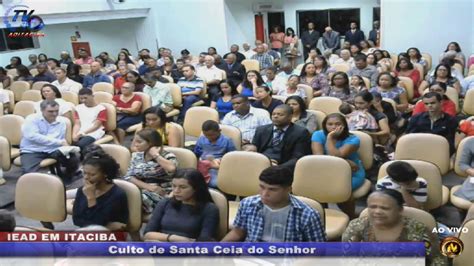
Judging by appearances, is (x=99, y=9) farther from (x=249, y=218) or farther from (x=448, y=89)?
(x=249, y=218)

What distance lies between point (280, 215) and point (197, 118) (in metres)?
2.68

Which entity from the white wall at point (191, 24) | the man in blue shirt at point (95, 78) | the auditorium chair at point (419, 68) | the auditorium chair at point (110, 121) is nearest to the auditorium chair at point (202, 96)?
the auditorium chair at point (110, 121)

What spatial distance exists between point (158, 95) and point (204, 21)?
569 cm

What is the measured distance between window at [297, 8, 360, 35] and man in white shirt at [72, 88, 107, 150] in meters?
7.77

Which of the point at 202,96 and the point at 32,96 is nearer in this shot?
the point at 32,96

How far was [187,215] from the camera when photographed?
2.73 m

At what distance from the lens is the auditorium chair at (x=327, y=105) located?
5098mm

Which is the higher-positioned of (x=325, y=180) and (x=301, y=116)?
(x=301, y=116)

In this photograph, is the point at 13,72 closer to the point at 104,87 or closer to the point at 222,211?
the point at 104,87

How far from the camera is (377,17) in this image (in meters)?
11.0

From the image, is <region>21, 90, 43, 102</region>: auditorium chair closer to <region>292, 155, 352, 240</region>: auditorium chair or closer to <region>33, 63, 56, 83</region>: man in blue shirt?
<region>33, 63, 56, 83</region>: man in blue shirt

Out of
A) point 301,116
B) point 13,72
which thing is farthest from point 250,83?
point 13,72

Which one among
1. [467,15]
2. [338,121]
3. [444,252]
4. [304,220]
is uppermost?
[467,15]

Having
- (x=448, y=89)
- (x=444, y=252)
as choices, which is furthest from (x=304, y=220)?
(x=448, y=89)
